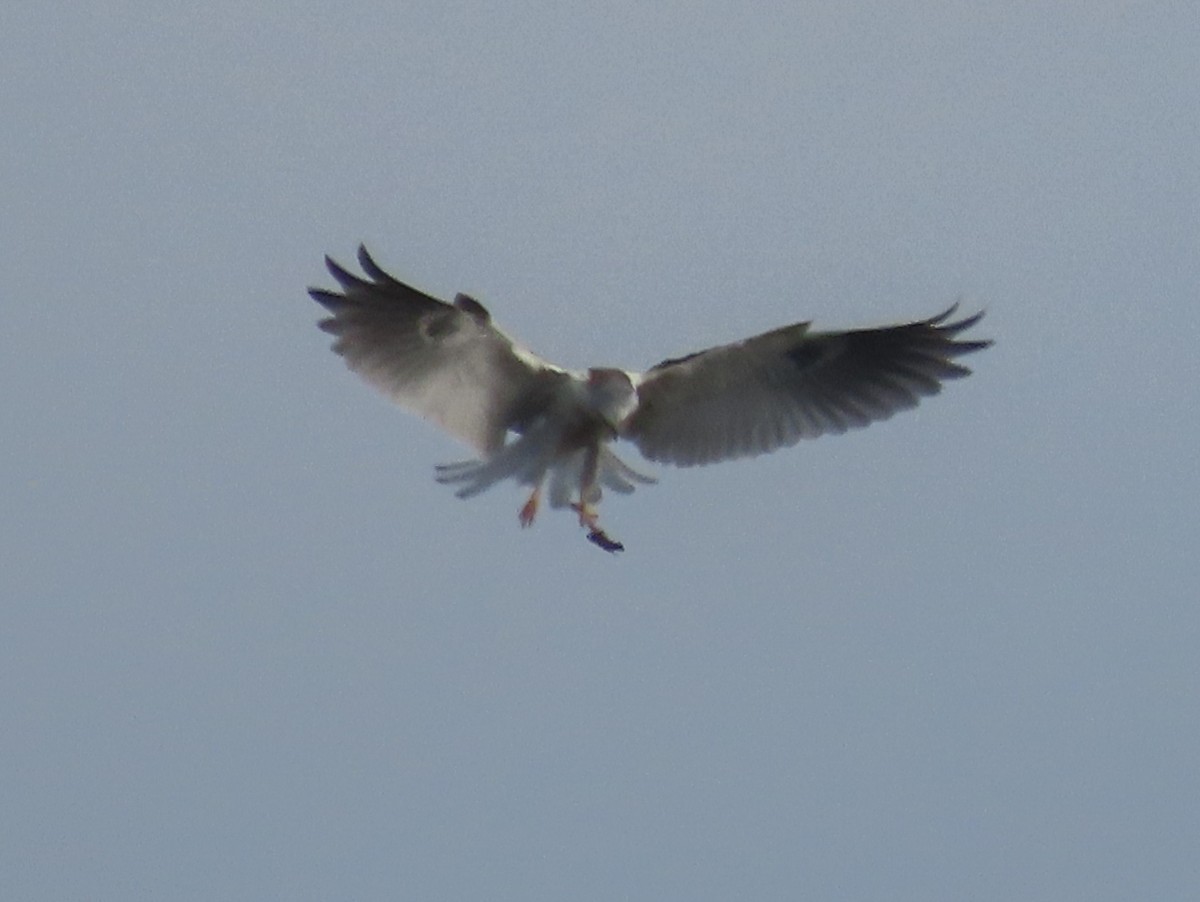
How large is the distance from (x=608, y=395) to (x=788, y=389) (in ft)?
5.29

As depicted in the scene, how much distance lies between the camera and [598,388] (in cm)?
1339

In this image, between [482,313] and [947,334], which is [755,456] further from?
[482,313]

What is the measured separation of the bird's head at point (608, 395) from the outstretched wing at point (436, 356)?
0.87 feet

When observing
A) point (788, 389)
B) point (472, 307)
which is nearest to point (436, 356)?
point (472, 307)

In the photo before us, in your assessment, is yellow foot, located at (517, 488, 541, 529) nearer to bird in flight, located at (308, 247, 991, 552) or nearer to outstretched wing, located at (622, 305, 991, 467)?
bird in flight, located at (308, 247, 991, 552)

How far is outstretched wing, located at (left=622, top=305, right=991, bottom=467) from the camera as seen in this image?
46.4ft

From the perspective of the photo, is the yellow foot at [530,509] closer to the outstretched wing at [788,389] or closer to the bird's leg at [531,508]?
the bird's leg at [531,508]

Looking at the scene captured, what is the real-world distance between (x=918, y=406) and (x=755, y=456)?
1159mm

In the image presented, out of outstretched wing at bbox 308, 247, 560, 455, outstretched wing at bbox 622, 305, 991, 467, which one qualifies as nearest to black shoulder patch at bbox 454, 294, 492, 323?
outstretched wing at bbox 308, 247, 560, 455

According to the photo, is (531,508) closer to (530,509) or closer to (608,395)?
(530,509)

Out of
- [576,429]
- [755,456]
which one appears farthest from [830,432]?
[576,429]

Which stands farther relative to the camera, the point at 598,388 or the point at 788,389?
the point at 788,389

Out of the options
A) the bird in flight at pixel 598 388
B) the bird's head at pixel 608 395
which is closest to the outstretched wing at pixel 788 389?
the bird in flight at pixel 598 388

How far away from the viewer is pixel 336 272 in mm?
13227
